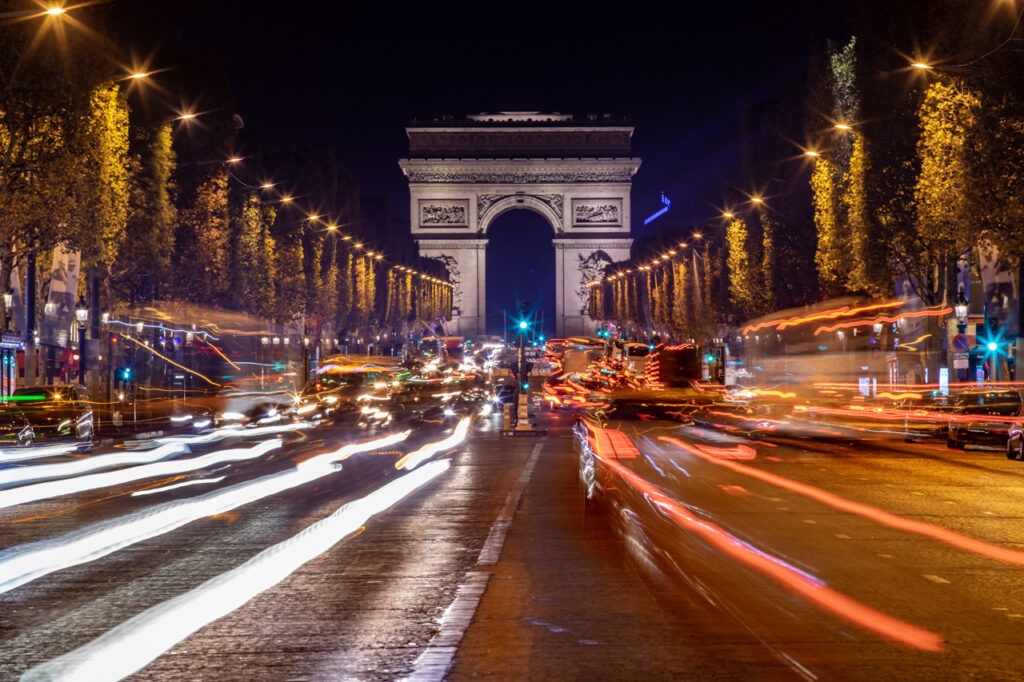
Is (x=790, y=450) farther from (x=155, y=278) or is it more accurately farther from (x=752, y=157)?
(x=752, y=157)

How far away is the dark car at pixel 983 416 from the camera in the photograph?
75.8 ft

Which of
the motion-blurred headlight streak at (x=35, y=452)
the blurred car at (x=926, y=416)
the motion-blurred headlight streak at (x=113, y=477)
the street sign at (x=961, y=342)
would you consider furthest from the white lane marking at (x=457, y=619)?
the street sign at (x=961, y=342)

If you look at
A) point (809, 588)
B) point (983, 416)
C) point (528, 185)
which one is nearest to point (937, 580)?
point (809, 588)

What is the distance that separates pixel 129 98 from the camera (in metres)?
40.0

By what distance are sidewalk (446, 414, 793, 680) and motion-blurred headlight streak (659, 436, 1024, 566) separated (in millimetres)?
2924

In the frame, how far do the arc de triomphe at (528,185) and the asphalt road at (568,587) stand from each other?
344 feet

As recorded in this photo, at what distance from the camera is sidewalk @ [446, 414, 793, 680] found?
5.88 meters

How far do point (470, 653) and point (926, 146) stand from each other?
26.1 meters

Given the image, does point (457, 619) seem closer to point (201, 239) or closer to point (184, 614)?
point (184, 614)

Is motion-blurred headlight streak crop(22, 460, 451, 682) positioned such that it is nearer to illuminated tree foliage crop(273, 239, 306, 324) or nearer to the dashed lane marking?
the dashed lane marking

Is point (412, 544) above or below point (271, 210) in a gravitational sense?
below

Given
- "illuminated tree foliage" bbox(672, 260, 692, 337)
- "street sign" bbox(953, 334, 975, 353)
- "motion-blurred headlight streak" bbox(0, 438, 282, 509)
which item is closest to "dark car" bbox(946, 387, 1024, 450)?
Answer: "street sign" bbox(953, 334, 975, 353)

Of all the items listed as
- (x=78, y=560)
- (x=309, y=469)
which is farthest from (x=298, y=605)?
(x=309, y=469)

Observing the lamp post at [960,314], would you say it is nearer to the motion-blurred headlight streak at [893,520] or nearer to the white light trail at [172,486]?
the motion-blurred headlight streak at [893,520]
